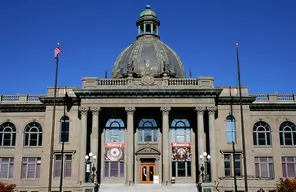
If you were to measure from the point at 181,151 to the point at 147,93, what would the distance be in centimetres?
803

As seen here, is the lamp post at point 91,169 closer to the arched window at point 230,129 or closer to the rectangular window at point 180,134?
the rectangular window at point 180,134

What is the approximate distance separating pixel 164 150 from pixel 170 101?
5.75 meters

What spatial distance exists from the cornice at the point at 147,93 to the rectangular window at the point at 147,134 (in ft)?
15.0

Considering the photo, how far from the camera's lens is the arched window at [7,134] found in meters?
50.2

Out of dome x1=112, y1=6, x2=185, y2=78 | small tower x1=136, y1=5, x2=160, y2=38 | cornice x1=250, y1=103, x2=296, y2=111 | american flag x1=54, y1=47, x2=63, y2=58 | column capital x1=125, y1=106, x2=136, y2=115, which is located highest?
small tower x1=136, y1=5, x2=160, y2=38

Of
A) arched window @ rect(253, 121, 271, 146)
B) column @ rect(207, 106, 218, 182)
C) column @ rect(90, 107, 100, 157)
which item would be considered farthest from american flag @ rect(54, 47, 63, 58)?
arched window @ rect(253, 121, 271, 146)

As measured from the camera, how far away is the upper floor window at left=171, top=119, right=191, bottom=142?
48.5 meters

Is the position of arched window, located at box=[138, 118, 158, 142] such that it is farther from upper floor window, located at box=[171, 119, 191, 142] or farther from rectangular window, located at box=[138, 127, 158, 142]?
upper floor window, located at box=[171, 119, 191, 142]

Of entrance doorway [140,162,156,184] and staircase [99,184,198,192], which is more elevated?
Answer: entrance doorway [140,162,156,184]

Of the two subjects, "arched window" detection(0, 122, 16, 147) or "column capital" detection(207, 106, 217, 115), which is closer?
"column capital" detection(207, 106, 217, 115)

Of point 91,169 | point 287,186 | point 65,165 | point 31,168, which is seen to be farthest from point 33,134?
point 287,186

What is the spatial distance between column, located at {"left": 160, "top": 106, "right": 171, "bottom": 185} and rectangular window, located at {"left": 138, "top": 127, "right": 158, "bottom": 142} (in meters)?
3.21

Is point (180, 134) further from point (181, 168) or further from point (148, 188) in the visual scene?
point (148, 188)

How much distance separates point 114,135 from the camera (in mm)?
48594
